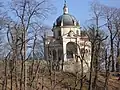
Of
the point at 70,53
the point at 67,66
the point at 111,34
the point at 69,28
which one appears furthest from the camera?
the point at 69,28

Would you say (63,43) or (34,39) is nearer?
(34,39)

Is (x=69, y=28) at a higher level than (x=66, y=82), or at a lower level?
higher

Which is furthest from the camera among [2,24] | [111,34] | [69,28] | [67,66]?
[69,28]

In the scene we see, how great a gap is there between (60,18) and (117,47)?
31604 millimetres

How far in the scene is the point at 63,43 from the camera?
7900cm

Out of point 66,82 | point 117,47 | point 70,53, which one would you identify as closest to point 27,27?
point 66,82

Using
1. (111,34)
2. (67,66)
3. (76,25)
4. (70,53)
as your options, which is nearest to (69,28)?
(76,25)

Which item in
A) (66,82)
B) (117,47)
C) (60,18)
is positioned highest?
(60,18)

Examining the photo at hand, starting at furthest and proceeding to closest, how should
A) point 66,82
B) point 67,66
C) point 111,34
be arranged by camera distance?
point 67,66, point 111,34, point 66,82

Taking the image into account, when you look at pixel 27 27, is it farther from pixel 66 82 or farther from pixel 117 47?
pixel 117 47

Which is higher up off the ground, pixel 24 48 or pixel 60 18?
pixel 60 18

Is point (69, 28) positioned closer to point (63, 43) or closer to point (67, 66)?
Result: point (63, 43)

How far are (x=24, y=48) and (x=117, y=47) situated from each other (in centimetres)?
2499

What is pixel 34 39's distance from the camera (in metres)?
34.1
